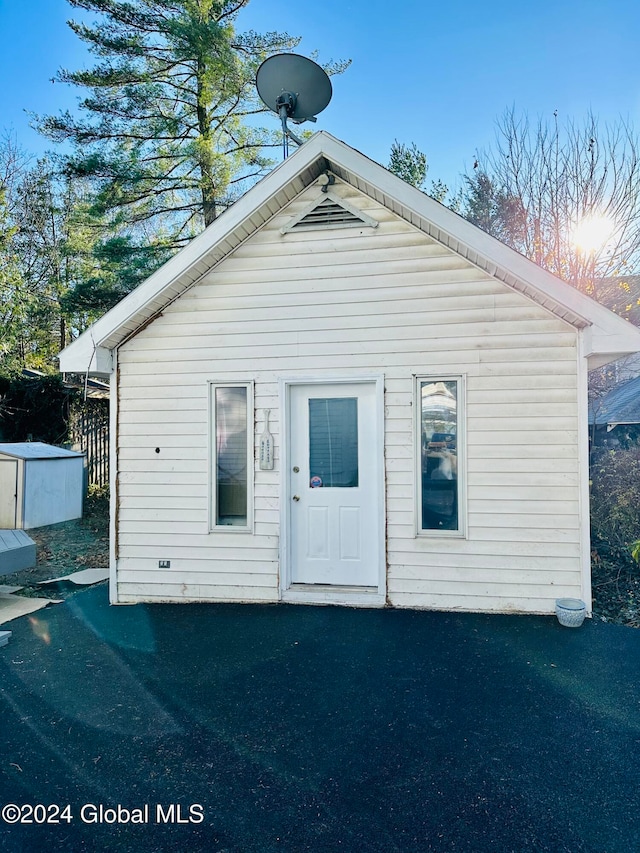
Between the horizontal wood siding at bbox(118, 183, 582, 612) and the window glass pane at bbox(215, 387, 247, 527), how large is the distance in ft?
0.46

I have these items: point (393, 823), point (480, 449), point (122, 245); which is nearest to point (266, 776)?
point (393, 823)

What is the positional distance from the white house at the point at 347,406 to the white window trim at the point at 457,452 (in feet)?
0.06

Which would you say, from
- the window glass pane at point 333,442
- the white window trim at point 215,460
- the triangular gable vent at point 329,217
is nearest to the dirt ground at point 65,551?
the white window trim at point 215,460

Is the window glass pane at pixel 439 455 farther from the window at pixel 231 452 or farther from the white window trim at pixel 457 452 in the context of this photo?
the window at pixel 231 452

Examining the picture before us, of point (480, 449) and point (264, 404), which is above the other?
point (264, 404)

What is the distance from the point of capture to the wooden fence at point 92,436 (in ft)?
34.6

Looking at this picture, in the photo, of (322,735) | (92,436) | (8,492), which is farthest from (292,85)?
(92,436)

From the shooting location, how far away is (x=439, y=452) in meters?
4.63

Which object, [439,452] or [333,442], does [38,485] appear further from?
[439,452]

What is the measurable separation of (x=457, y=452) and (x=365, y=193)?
8.43 ft

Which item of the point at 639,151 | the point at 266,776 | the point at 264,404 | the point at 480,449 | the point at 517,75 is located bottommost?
the point at 266,776

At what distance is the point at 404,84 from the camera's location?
9.18 meters

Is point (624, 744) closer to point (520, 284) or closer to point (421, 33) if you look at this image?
point (520, 284)

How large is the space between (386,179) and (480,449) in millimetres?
2524
